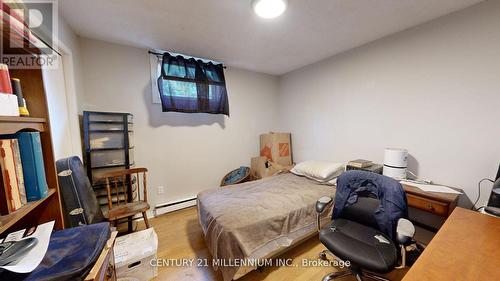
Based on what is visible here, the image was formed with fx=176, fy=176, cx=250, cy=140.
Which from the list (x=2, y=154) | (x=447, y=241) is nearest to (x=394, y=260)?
(x=447, y=241)

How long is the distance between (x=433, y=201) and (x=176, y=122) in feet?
10.1

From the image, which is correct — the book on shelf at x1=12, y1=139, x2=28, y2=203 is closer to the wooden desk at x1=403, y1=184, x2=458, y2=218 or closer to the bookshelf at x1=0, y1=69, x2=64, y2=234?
the bookshelf at x1=0, y1=69, x2=64, y2=234

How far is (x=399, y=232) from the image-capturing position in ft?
3.69

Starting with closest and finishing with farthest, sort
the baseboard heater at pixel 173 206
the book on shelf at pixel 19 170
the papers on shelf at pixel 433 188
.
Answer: the book on shelf at pixel 19 170
the papers on shelf at pixel 433 188
the baseboard heater at pixel 173 206

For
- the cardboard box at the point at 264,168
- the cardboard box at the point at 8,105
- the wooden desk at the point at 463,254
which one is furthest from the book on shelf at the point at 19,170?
the cardboard box at the point at 264,168

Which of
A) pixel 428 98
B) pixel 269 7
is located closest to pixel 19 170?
pixel 269 7

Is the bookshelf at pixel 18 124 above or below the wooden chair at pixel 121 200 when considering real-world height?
above

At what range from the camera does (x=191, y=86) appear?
8.75 feet

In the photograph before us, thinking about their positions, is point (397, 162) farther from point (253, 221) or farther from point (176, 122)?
point (176, 122)

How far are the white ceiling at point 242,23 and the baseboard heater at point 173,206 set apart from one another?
224 cm

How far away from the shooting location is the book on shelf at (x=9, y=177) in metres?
0.66

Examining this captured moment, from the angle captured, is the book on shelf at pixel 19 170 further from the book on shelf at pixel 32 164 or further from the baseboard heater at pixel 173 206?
the baseboard heater at pixel 173 206

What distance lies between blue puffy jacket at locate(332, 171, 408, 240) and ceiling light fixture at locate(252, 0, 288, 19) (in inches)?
62.5

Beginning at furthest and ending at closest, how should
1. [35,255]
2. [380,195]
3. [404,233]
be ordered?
[380,195]
[404,233]
[35,255]
